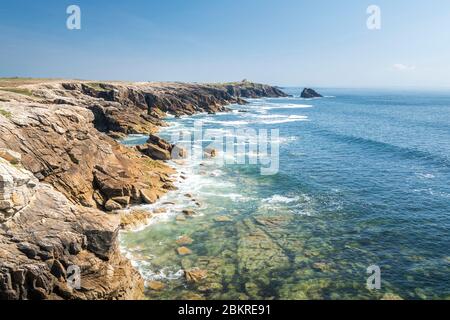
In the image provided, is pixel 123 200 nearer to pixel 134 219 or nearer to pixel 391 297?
pixel 134 219

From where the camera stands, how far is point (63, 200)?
20.3 m

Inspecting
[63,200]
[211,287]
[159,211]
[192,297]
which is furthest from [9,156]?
[159,211]

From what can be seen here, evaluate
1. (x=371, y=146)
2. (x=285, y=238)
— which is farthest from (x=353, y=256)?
(x=371, y=146)

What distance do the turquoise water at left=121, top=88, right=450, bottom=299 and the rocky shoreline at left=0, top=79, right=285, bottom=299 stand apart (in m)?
3.08

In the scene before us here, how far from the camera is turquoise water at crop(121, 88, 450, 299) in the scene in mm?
21312

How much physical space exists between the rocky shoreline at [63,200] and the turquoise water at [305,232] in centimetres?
308

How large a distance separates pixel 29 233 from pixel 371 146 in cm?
6178

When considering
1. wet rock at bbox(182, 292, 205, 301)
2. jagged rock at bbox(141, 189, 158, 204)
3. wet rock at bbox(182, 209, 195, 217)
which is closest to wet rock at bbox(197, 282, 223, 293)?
wet rock at bbox(182, 292, 205, 301)

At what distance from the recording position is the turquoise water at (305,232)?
839 inches

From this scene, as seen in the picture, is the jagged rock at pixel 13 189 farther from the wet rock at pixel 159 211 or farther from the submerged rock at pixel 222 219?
the submerged rock at pixel 222 219

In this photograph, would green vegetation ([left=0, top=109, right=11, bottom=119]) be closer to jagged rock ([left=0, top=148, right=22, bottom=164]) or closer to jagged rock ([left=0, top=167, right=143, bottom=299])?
jagged rock ([left=0, top=148, right=22, bottom=164])

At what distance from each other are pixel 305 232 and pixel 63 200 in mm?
19035
